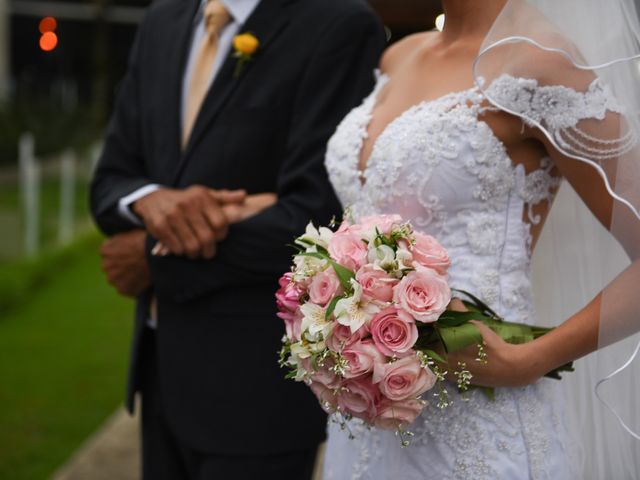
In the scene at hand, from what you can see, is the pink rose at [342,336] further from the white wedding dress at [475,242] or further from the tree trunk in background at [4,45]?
the tree trunk in background at [4,45]

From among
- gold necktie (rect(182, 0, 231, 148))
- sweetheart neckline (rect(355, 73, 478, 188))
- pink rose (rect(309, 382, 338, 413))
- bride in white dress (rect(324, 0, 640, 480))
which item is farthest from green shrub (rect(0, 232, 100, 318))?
pink rose (rect(309, 382, 338, 413))

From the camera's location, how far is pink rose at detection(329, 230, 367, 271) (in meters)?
1.86

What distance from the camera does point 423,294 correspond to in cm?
181

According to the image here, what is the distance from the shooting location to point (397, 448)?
2.18m

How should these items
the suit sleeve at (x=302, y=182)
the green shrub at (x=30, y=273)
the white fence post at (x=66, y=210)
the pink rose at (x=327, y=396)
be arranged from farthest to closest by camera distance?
the white fence post at (x=66, y=210) → the green shrub at (x=30, y=273) → the suit sleeve at (x=302, y=182) → the pink rose at (x=327, y=396)

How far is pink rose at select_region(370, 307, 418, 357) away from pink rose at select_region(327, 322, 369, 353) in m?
0.02

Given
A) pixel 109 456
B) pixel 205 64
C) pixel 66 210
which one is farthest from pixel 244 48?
pixel 66 210

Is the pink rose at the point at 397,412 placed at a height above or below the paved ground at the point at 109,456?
above

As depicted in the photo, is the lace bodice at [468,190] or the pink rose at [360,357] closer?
the pink rose at [360,357]

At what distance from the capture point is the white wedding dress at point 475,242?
205 cm

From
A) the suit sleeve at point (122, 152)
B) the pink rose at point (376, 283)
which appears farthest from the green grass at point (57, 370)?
the pink rose at point (376, 283)

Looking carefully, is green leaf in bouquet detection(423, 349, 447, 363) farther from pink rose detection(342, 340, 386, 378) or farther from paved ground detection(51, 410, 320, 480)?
paved ground detection(51, 410, 320, 480)

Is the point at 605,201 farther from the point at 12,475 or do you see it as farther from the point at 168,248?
the point at 12,475

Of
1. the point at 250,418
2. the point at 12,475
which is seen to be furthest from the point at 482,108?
the point at 12,475
